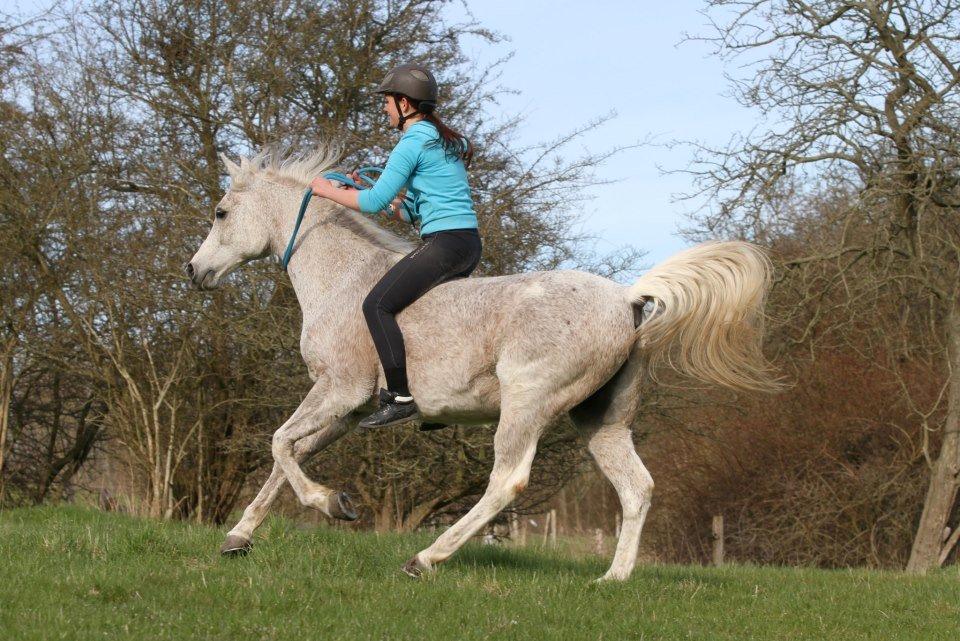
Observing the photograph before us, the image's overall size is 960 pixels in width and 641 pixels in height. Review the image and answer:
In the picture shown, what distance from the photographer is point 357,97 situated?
15.3m

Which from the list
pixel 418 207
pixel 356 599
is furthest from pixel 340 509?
pixel 418 207

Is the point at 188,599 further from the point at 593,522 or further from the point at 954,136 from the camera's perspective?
the point at 593,522

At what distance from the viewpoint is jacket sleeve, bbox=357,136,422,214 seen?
6.40 metres

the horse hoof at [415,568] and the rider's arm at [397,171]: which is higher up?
the rider's arm at [397,171]

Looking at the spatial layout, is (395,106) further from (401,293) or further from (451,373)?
(451,373)

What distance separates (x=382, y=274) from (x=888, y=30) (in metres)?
10.3

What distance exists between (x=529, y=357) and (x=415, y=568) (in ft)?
4.27

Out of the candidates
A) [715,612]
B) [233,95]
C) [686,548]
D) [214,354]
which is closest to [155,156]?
[233,95]

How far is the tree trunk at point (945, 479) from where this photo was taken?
49.4 feet

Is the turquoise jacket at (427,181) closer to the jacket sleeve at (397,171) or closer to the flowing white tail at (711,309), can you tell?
the jacket sleeve at (397,171)

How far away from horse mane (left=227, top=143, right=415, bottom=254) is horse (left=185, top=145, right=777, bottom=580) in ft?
0.92

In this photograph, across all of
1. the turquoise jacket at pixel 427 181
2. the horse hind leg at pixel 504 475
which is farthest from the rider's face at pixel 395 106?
the horse hind leg at pixel 504 475

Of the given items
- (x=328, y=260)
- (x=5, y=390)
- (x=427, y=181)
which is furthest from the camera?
(x=5, y=390)

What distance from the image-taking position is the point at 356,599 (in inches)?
205
